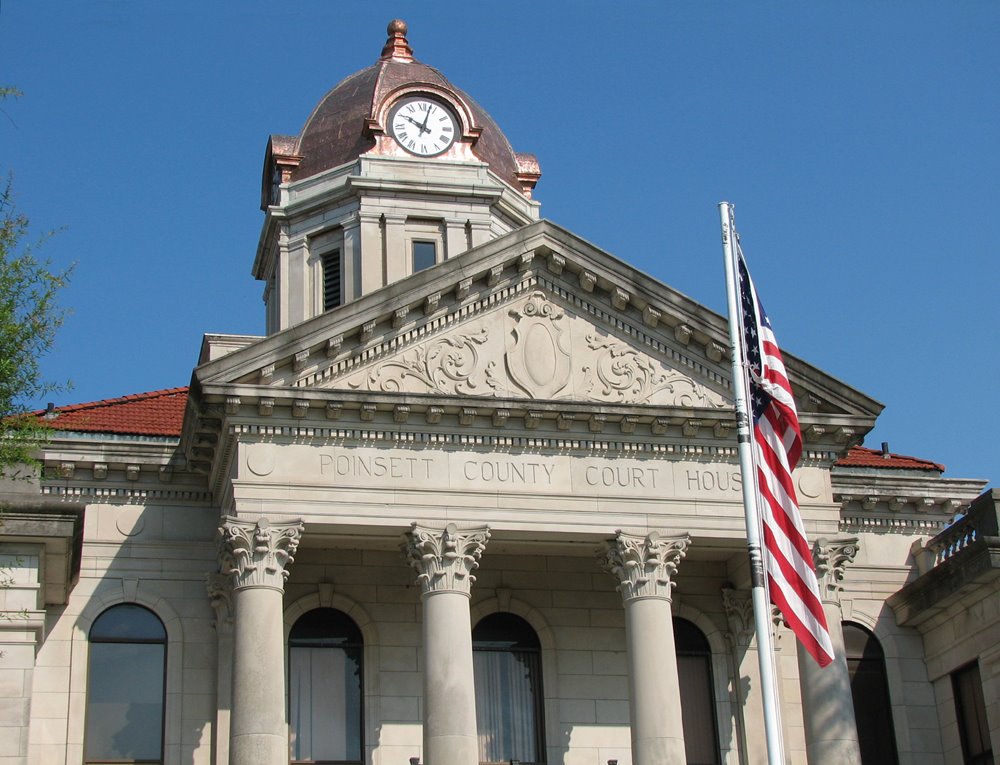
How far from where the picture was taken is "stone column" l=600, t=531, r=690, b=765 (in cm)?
2748

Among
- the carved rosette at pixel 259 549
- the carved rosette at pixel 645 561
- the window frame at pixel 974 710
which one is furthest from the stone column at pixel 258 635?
the window frame at pixel 974 710

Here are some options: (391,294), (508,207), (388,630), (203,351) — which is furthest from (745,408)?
(508,207)

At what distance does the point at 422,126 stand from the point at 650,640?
1917 cm

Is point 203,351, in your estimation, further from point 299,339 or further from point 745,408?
point 745,408

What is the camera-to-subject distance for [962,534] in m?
32.6

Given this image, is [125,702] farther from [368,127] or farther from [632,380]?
[368,127]

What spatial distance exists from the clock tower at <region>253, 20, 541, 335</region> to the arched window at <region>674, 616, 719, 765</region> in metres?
12.7

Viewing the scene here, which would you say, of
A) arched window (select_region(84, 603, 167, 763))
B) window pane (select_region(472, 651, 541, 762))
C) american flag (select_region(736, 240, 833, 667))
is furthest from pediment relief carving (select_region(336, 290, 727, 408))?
american flag (select_region(736, 240, 833, 667))

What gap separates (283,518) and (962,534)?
13.4 m

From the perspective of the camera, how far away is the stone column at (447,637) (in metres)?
26.6

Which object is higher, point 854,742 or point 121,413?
point 121,413

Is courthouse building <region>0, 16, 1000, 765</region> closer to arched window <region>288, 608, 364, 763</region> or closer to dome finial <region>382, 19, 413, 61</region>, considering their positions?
arched window <region>288, 608, 364, 763</region>

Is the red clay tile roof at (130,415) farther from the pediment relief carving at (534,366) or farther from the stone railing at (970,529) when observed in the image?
the stone railing at (970,529)

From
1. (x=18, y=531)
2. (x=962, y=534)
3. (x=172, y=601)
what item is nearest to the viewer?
(x=18, y=531)
